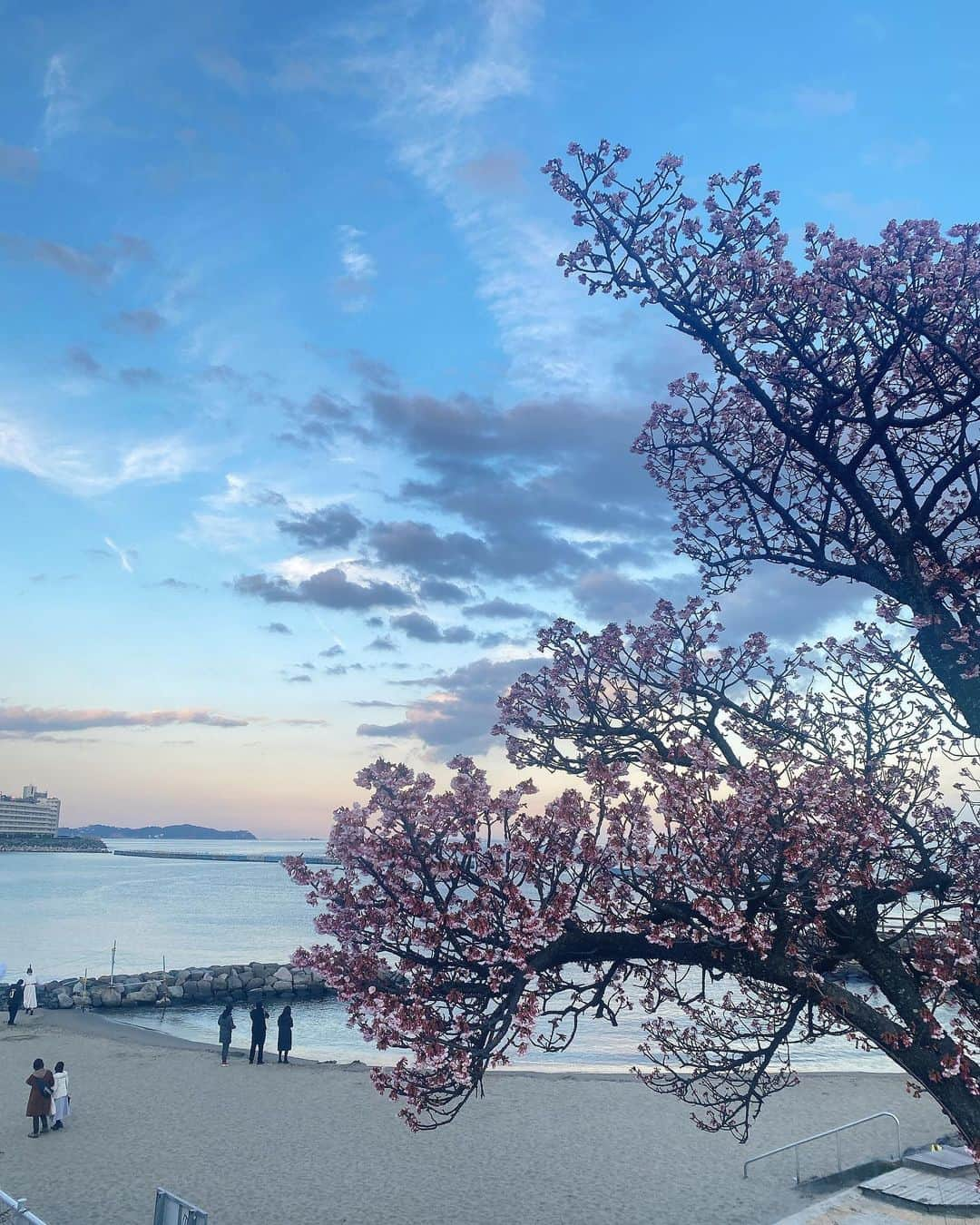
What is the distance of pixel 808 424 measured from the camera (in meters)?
8.47

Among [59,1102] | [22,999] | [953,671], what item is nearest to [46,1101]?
[59,1102]

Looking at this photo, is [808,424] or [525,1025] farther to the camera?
[808,424]

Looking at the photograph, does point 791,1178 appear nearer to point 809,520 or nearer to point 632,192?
point 809,520

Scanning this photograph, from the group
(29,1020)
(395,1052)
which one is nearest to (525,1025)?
(395,1052)

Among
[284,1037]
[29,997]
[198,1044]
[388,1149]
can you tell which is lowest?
[388,1149]

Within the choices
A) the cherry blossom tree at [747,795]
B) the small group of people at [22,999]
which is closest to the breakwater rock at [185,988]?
the small group of people at [22,999]

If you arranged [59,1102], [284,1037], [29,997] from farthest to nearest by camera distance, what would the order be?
1. [29,997]
2. [284,1037]
3. [59,1102]

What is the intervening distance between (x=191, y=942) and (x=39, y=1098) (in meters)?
71.9

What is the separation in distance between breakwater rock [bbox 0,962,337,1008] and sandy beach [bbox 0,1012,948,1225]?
63.7 feet

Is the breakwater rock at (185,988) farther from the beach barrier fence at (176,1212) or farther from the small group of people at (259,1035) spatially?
the beach barrier fence at (176,1212)

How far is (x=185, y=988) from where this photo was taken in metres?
52.6

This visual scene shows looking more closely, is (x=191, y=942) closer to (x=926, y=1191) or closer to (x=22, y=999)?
(x=22, y=999)

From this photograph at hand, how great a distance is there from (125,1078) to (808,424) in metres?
29.5

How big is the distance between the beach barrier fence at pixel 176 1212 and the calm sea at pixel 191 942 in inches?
1062
